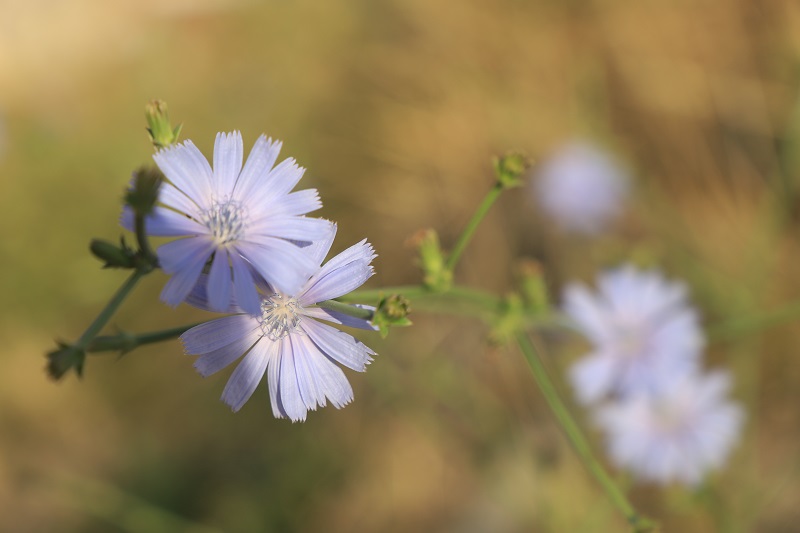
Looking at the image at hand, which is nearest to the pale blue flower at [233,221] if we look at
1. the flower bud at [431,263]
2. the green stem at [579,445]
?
the flower bud at [431,263]

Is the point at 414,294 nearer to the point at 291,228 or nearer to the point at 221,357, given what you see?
the point at 291,228

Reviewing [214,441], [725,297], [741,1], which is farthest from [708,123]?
A: [214,441]

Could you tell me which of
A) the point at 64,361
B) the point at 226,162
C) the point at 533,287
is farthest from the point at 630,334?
the point at 64,361

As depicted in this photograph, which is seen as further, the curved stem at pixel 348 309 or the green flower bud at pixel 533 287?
the green flower bud at pixel 533 287

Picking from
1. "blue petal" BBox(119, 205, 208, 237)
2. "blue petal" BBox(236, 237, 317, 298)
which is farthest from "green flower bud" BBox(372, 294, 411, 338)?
"blue petal" BBox(119, 205, 208, 237)

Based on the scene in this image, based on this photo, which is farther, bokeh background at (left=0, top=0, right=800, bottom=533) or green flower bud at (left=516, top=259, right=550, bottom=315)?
bokeh background at (left=0, top=0, right=800, bottom=533)

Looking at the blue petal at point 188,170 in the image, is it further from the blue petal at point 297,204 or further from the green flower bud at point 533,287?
the green flower bud at point 533,287

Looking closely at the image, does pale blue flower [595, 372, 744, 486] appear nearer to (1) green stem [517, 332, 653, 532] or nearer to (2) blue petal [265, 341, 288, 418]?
(1) green stem [517, 332, 653, 532]
